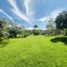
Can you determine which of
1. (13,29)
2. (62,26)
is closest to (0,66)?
(62,26)

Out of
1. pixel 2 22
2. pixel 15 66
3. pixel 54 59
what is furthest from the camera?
pixel 2 22

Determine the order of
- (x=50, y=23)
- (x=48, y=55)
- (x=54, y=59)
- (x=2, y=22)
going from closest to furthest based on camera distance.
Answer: (x=54, y=59) < (x=48, y=55) < (x=2, y=22) < (x=50, y=23)

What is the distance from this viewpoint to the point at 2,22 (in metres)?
37.7

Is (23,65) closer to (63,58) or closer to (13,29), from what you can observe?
(63,58)

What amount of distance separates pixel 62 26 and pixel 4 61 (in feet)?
80.9

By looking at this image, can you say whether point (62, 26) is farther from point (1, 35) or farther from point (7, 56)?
point (7, 56)

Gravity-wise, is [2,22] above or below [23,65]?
above

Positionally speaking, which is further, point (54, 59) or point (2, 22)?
→ point (2, 22)

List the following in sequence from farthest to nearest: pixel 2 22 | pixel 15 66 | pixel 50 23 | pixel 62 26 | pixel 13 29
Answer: pixel 50 23 < pixel 13 29 < pixel 62 26 < pixel 2 22 < pixel 15 66

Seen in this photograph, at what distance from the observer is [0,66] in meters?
16.0

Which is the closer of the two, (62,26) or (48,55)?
(48,55)

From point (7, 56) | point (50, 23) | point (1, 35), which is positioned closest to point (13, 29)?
point (1, 35)

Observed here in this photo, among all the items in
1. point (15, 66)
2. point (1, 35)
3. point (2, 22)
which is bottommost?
point (15, 66)

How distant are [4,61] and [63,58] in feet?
18.1
